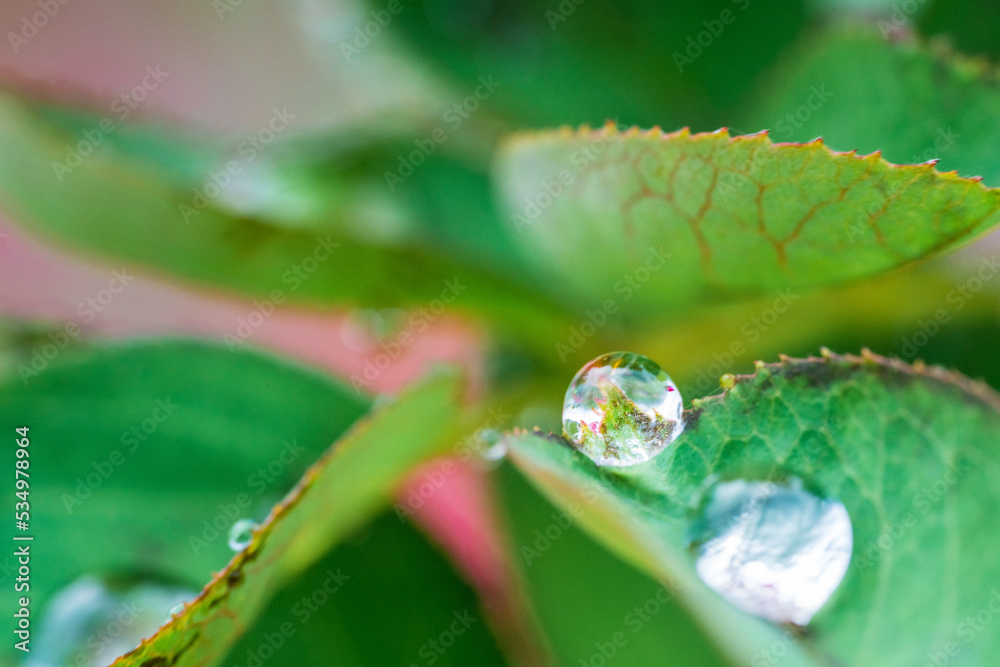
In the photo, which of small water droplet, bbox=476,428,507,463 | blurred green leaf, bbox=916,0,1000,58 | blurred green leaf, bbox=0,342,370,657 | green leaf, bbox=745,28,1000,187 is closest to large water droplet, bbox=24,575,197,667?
blurred green leaf, bbox=0,342,370,657

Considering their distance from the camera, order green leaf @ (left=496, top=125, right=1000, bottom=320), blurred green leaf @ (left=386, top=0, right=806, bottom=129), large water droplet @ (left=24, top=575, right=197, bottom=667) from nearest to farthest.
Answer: green leaf @ (left=496, top=125, right=1000, bottom=320) < large water droplet @ (left=24, top=575, right=197, bottom=667) < blurred green leaf @ (left=386, top=0, right=806, bottom=129)

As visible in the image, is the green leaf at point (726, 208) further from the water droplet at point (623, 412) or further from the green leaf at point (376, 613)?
the green leaf at point (376, 613)

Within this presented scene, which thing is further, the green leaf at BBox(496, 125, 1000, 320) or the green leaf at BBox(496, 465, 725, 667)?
the green leaf at BBox(496, 465, 725, 667)

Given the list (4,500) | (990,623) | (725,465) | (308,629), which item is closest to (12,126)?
(4,500)

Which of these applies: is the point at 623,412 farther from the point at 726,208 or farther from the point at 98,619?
the point at 98,619

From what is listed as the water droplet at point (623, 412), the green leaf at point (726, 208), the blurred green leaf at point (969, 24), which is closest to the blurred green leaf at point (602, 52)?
the blurred green leaf at point (969, 24)

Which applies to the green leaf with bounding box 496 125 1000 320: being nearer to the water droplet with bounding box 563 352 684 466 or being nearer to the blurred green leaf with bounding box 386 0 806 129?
the water droplet with bounding box 563 352 684 466
